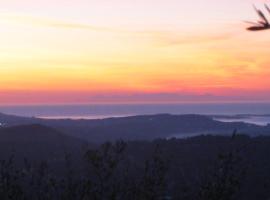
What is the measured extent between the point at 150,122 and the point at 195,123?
14.4 m

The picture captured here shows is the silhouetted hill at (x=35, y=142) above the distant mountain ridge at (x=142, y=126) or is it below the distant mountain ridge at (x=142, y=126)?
below

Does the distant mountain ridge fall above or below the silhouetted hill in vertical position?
above

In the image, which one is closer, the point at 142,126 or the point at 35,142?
the point at 35,142

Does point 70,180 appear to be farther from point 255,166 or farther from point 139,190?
point 255,166

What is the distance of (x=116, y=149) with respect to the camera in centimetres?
1207

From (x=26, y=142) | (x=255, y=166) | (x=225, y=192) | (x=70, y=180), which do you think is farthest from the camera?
(x=26, y=142)

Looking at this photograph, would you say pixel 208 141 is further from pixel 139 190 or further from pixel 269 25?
pixel 269 25

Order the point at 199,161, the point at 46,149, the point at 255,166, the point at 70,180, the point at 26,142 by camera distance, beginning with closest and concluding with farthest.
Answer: the point at 70,180 → the point at 255,166 → the point at 199,161 → the point at 46,149 → the point at 26,142

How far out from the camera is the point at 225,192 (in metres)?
11.7

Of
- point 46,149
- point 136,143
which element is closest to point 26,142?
point 46,149

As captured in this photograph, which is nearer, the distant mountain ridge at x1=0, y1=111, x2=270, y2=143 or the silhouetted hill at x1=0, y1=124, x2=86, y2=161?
the silhouetted hill at x1=0, y1=124, x2=86, y2=161

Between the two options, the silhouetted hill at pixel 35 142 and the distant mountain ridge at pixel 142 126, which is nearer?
the silhouetted hill at pixel 35 142

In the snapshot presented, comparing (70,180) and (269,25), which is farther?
(70,180)

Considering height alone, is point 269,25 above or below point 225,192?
above
